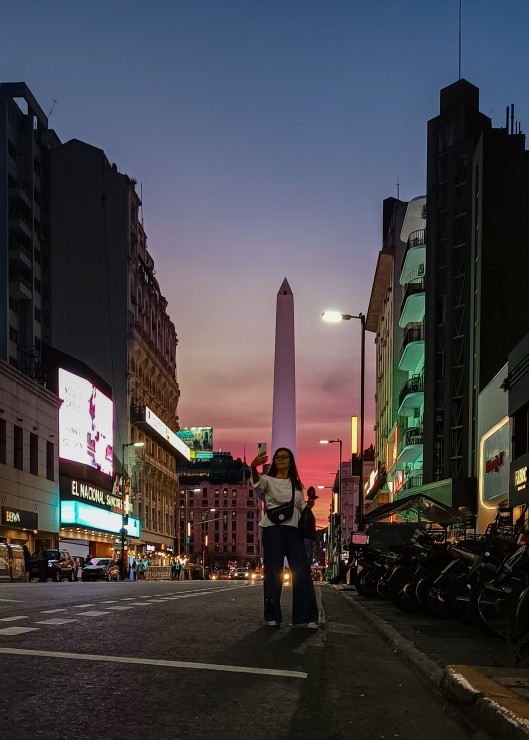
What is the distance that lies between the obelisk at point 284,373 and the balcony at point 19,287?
65.2 ft

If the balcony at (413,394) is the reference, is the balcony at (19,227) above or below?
above

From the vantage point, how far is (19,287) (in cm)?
7694

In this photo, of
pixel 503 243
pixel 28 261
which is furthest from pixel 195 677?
pixel 28 261

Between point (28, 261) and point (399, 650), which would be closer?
point (399, 650)

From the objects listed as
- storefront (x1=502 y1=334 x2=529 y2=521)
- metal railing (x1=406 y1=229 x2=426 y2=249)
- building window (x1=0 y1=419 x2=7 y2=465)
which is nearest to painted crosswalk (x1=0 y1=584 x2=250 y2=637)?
storefront (x1=502 y1=334 x2=529 y2=521)

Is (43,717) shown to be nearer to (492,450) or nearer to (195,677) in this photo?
(195,677)

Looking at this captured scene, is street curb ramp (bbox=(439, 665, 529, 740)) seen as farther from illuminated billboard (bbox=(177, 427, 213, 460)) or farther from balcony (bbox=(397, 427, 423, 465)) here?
illuminated billboard (bbox=(177, 427, 213, 460))

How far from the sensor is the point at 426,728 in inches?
200

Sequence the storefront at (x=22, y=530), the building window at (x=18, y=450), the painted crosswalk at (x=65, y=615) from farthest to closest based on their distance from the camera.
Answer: the building window at (x=18, y=450)
the storefront at (x=22, y=530)
the painted crosswalk at (x=65, y=615)

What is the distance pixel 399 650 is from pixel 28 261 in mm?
74246

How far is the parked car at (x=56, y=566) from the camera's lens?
46156 mm

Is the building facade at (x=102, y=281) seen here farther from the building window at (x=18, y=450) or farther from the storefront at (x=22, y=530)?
the building window at (x=18, y=450)

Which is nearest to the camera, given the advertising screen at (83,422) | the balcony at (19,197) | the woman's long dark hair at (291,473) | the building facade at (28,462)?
the woman's long dark hair at (291,473)

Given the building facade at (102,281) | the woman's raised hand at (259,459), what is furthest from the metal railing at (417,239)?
the woman's raised hand at (259,459)
